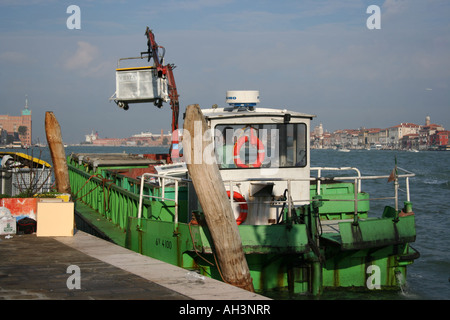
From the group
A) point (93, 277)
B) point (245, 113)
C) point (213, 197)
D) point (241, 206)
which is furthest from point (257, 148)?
point (93, 277)

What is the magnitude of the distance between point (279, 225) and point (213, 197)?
174 cm

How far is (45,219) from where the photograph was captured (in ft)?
42.6

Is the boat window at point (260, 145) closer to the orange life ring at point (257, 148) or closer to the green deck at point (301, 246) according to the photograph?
the orange life ring at point (257, 148)

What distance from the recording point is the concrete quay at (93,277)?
786 centimetres

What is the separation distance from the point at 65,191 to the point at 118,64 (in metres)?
10.7

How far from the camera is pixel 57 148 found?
16.1m

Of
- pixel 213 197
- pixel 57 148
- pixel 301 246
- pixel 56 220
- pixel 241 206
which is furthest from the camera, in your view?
pixel 57 148

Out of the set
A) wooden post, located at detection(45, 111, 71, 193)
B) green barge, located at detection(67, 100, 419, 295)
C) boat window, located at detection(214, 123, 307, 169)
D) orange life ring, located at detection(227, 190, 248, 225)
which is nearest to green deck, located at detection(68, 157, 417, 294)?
green barge, located at detection(67, 100, 419, 295)

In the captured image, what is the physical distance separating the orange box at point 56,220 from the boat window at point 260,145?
4.00 meters

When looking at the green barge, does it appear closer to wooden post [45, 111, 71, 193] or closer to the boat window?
the boat window

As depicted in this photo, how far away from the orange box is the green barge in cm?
142

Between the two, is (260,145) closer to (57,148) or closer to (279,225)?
(279,225)
